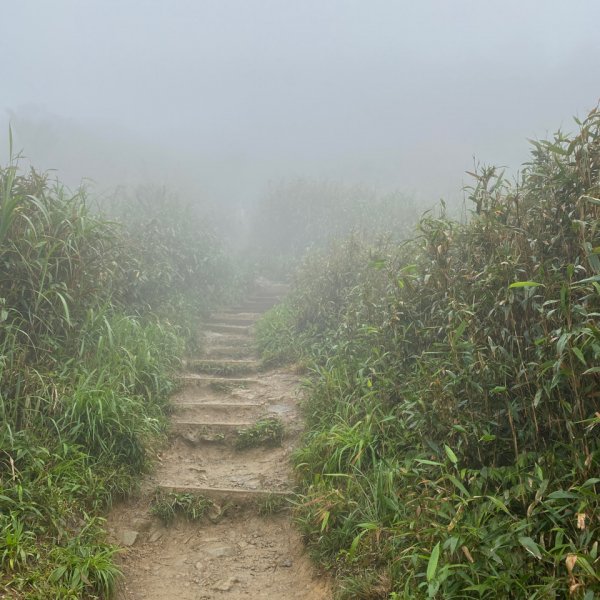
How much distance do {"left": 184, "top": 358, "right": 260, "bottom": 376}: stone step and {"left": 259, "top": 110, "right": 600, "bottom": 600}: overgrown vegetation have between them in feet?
6.55

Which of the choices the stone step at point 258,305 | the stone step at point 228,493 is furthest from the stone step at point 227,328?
the stone step at point 228,493

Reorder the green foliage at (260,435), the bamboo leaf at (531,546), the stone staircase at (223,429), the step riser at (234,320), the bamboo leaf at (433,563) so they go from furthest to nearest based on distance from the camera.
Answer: the step riser at (234,320) → the green foliage at (260,435) → the stone staircase at (223,429) → the bamboo leaf at (433,563) → the bamboo leaf at (531,546)

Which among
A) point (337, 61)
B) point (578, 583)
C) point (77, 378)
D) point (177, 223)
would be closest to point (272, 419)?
point (77, 378)

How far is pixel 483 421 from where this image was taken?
3078 mm

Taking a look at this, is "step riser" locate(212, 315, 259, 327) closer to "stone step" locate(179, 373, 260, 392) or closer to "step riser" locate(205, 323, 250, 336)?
"step riser" locate(205, 323, 250, 336)

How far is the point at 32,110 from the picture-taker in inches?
1134

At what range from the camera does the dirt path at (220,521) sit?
3273 mm

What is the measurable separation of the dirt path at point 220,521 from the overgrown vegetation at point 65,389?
251 mm

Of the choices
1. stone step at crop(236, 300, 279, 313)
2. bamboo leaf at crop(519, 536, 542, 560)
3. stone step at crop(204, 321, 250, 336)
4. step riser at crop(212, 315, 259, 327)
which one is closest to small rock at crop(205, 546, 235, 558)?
bamboo leaf at crop(519, 536, 542, 560)

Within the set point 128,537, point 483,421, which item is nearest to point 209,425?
point 128,537

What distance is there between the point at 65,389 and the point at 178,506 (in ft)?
4.32

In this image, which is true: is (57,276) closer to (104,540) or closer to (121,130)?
(104,540)

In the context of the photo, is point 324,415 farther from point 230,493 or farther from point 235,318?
point 235,318

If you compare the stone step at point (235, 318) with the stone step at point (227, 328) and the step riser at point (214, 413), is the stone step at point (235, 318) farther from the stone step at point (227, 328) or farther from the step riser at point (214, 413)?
the step riser at point (214, 413)
